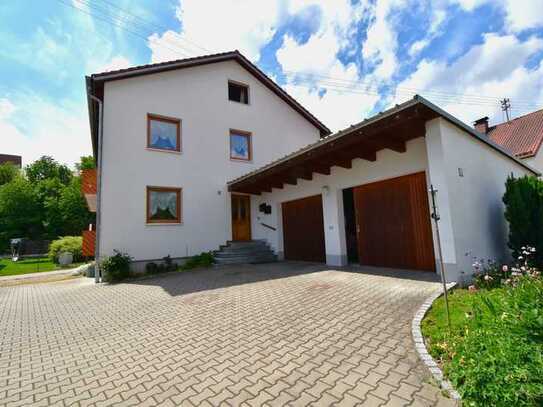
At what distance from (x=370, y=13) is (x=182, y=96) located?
804 cm

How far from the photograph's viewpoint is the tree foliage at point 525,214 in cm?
649

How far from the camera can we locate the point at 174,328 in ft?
14.1

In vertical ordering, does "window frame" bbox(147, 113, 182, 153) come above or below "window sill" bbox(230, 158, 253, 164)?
above

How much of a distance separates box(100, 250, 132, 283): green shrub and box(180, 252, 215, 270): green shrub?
2.01m

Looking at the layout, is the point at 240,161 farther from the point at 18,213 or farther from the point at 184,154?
the point at 18,213

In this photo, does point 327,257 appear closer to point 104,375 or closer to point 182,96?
A: point 104,375

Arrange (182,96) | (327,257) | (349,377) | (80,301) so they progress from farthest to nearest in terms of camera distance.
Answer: (182,96) < (327,257) < (80,301) < (349,377)

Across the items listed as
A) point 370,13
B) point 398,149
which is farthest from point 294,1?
point 398,149

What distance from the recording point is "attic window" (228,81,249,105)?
14070 millimetres

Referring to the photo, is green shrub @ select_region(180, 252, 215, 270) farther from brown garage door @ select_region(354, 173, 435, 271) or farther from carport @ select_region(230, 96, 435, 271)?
brown garage door @ select_region(354, 173, 435, 271)

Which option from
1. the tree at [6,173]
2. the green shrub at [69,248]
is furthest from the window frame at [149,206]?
the tree at [6,173]

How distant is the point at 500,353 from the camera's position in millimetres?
2271

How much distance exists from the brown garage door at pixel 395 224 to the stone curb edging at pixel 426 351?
2.33m

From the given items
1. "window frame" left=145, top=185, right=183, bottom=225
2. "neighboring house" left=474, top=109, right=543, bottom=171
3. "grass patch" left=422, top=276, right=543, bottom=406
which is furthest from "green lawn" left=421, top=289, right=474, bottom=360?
"neighboring house" left=474, top=109, right=543, bottom=171
